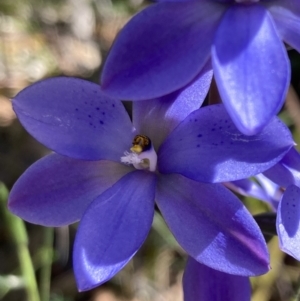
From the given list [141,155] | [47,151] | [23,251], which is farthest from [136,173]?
[47,151]

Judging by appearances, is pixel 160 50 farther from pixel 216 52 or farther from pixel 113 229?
pixel 113 229

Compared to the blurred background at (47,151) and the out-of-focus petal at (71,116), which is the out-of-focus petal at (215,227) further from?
the blurred background at (47,151)

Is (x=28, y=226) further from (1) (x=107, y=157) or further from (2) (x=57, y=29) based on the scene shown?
(1) (x=107, y=157)

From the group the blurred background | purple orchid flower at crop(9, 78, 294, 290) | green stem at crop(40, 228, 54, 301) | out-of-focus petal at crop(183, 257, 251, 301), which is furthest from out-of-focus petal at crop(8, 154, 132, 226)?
green stem at crop(40, 228, 54, 301)

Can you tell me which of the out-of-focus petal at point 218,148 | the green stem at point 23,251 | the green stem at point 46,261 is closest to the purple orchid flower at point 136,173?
the out-of-focus petal at point 218,148

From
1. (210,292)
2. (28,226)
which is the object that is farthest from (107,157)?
(28,226)
